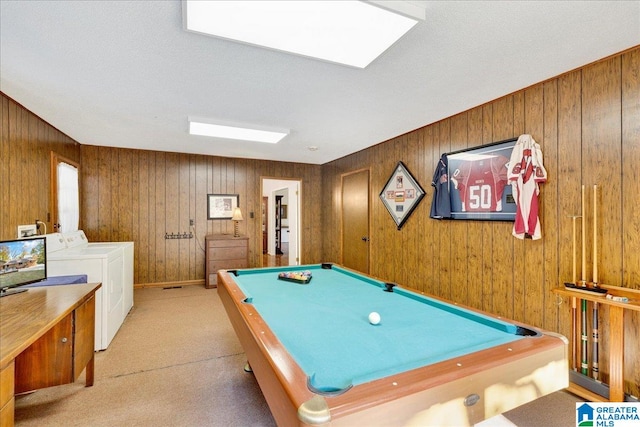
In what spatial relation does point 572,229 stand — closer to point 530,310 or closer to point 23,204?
point 530,310

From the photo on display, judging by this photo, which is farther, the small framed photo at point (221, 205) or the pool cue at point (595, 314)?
the small framed photo at point (221, 205)

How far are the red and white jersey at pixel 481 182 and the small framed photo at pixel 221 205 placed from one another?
12.9 ft

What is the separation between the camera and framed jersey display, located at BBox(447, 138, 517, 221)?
262 centimetres

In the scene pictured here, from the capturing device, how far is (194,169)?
17.3 feet

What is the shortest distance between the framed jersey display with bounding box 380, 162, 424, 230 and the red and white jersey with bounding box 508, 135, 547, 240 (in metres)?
1.15

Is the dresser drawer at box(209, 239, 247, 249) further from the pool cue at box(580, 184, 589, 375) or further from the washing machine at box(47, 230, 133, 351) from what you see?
the pool cue at box(580, 184, 589, 375)

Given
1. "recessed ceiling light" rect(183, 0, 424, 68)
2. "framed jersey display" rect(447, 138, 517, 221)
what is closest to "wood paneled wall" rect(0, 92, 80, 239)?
"recessed ceiling light" rect(183, 0, 424, 68)

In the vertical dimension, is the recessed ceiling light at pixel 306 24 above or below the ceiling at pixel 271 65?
below

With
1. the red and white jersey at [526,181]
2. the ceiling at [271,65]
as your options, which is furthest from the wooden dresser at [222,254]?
the red and white jersey at [526,181]

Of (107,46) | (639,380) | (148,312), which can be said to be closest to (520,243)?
(639,380)

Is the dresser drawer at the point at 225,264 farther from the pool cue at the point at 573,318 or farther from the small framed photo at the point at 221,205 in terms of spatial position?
the pool cue at the point at 573,318

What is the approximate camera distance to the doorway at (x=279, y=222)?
6413mm

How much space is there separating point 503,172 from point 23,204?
465cm

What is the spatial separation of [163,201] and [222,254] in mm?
1391
